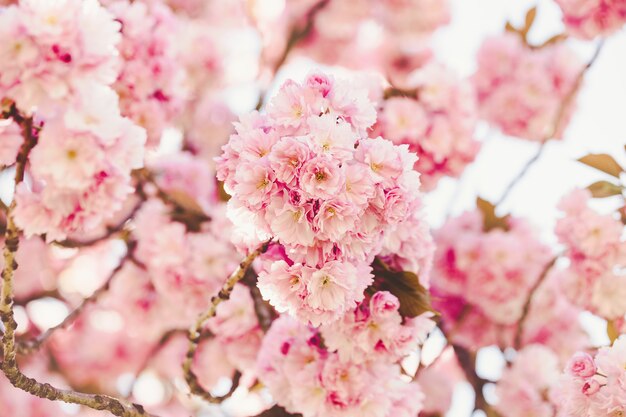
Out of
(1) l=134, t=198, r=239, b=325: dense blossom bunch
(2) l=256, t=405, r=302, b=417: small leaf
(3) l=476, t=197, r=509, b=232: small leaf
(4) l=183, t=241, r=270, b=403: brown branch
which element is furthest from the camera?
(3) l=476, t=197, r=509, b=232: small leaf

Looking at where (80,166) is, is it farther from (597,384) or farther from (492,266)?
(492,266)

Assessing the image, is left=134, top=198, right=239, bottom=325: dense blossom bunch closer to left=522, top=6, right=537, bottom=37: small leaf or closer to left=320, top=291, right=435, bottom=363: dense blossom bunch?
left=320, top=291, right=435, bottom=363: dense blossom bunch

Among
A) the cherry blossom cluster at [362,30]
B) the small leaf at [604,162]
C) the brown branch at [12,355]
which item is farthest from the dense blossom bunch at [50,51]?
the cherry blossom cluster at [362,30]

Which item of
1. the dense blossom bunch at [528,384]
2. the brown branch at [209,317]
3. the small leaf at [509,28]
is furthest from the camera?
the small leaf at [509,28]

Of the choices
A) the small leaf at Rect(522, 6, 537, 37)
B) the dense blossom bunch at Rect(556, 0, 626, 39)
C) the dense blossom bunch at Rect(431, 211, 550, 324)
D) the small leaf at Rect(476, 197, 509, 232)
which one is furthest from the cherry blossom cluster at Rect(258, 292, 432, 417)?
the small leaf at Rect(522, 6, 537, 37)

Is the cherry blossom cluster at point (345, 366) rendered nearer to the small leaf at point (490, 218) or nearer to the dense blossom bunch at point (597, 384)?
the dense blossom bunch at point (597, 384)

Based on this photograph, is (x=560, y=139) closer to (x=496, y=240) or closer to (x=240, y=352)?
(x=496, y=240)

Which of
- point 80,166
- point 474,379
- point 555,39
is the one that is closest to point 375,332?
point 80,166

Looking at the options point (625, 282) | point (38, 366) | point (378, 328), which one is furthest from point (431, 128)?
point (38, 366)
